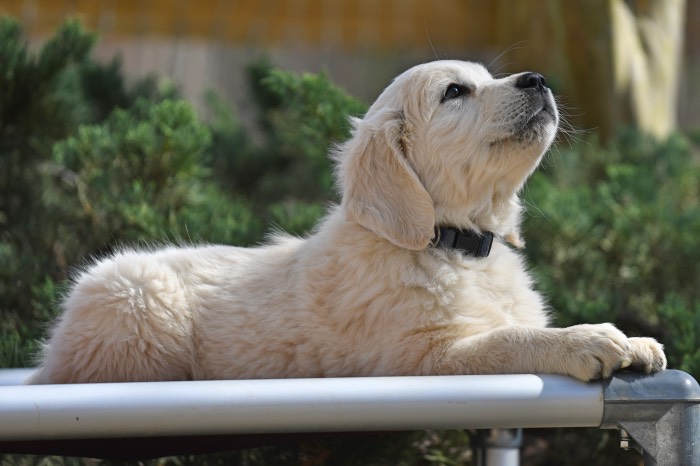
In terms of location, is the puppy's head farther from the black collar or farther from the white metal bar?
the white metal bar

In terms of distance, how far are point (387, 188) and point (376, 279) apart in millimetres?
315

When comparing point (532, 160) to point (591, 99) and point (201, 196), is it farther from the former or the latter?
point (591, 99)

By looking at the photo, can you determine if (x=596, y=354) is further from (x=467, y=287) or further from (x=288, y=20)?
(x=288, y=20)

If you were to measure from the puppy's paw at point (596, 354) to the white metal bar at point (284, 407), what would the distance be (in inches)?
2.6

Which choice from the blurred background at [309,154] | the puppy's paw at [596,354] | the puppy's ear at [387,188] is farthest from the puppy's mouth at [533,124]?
the puppy's paw at [596,354]

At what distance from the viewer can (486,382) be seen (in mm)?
2361

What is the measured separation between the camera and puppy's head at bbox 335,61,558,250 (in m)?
3.11

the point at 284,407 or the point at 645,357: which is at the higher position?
the point at 645,357

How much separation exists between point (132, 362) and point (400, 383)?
1011 millimetres

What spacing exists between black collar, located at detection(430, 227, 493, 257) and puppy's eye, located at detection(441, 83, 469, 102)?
468 mm

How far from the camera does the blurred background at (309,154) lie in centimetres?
409

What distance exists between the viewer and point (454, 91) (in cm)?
333

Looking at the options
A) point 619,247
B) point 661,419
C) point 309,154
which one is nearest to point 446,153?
point 661,419

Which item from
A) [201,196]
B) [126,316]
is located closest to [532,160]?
[126,316]
